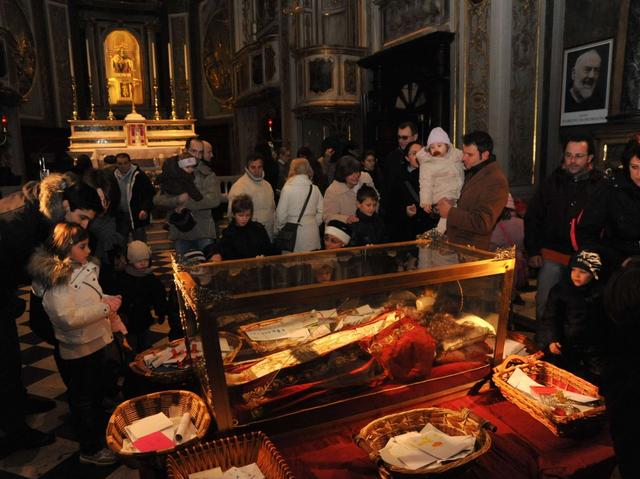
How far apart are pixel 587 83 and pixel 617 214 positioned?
417 centimetres

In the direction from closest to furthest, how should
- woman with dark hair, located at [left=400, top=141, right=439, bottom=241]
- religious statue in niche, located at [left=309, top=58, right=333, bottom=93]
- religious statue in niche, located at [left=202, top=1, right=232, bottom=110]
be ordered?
woman with dark hair, located at [left=400, top=141, right=439, bottom=241] < religious statue in niche, located at [left=309, top=58, right=333, bottom=93] < religious statue in niche, located at [left=202, top=1, right=232, bottom=110]

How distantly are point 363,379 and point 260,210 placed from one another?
9.72 ft

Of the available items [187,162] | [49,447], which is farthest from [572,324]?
[187,162]

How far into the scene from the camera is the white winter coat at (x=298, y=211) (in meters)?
4.36

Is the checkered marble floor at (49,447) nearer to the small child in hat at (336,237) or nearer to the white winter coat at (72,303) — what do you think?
the white winter coat at (72,303)

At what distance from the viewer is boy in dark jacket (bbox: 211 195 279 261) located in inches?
143

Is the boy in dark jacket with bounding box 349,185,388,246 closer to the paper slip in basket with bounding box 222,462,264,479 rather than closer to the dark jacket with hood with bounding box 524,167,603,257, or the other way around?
the dark jacket with hood with bounding box 524,167,603,257

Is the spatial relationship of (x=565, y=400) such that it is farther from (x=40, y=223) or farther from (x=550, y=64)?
(x=550, y=64)

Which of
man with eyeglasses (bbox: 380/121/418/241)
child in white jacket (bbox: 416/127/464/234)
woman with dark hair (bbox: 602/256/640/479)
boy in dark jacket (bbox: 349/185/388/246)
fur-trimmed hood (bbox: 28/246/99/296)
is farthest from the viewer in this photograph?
man with eyeglasses (bbox: 380/121/418/241)

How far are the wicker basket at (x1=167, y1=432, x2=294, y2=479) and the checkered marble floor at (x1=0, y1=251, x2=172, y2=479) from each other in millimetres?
1269

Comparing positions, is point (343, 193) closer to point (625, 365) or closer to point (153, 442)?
point (153, 442)

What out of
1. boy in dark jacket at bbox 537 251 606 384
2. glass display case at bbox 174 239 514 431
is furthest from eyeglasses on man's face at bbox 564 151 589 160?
glass display case at bbox 174 239 514 431

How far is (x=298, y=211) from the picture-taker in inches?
172

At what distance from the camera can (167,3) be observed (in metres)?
18.7
